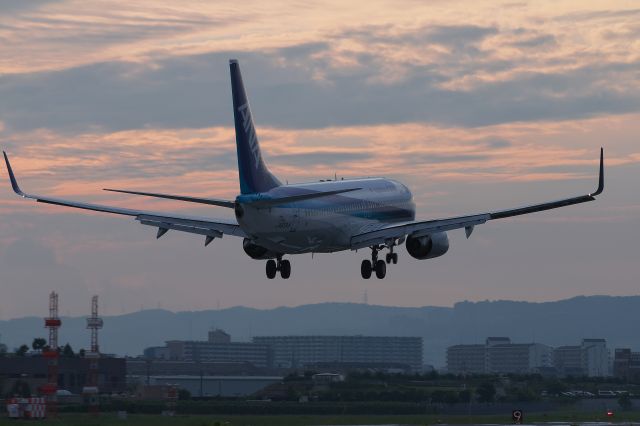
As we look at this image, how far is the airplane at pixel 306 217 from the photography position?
81625 millimetres

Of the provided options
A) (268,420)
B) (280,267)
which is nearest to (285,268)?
(280,267)

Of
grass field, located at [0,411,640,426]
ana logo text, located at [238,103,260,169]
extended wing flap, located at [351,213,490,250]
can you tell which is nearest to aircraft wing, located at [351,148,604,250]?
extended wing flap, located at [351,213,490,250]

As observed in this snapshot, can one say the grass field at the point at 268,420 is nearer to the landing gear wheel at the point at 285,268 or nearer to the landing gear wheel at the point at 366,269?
the landing gear wheel at the point at 285,268

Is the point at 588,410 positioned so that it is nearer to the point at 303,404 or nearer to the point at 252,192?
the point at 303,404

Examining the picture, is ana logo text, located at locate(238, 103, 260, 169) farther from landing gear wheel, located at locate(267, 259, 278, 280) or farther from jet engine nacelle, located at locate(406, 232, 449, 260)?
jet engine nacelle, located at locate(406, 232, 449, 260)

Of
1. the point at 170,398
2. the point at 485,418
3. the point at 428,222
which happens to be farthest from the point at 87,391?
the point at 428,222

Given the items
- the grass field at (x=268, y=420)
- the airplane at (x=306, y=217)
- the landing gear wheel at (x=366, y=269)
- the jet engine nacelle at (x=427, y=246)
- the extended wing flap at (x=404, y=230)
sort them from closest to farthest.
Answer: the airplane at (x=306, y=217) < the extended wing flap at (x=404, y=230) < the jet engine nacelle at (x=427, y=246) < the landing gear wheel at (x=366, y=269) < the grass field at (x=268, y=420)

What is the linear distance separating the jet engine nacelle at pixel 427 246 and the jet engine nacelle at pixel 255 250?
10.3m

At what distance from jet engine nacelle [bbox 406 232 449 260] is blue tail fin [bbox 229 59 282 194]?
1319 cm

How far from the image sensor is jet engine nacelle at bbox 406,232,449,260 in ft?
303

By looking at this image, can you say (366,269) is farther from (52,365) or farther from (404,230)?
(52,365)

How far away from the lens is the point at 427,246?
303ft

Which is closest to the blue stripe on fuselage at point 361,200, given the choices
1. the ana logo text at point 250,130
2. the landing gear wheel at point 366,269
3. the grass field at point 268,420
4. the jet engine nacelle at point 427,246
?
the ana logo text at point 250,130

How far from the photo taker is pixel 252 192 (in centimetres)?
8194
